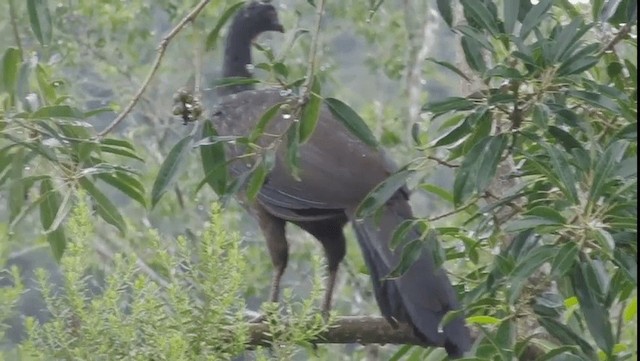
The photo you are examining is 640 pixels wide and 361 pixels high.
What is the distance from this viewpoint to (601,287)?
1.75 m

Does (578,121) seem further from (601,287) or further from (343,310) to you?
(343,310)

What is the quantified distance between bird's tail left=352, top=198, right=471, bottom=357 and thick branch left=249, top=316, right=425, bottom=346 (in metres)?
0.06

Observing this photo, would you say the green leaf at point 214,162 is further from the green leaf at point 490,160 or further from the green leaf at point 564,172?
the green leaf at point 564,172

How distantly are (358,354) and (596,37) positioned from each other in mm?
2660

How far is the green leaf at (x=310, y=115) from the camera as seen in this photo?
185 centimetres

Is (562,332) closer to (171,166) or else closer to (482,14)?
(482,14)

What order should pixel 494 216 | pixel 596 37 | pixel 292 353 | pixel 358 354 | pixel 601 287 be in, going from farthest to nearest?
pixel 358 354 < pixel 596 37 < pixel 494 216 < pixel 292 353 < pixel 601 287

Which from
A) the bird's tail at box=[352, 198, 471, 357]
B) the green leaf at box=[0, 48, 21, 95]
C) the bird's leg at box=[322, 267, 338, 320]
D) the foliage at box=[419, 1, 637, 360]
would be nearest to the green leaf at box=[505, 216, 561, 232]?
the foliage at box=[419, 1, 637, 360]

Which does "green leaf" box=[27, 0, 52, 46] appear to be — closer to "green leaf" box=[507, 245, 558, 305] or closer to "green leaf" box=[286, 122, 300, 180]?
"green leaf" box=[286, 122, 300, 180]

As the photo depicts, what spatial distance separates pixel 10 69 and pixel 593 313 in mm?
1061

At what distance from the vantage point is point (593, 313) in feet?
5.96

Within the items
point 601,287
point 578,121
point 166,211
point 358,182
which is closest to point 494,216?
A: point 578,121

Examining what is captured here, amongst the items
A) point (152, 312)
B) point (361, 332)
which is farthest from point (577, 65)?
point (361, 332)

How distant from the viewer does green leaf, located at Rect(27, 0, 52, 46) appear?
2004 mm
